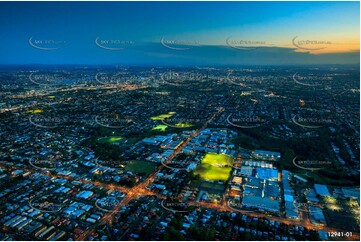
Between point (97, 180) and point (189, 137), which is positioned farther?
point (189, 137)

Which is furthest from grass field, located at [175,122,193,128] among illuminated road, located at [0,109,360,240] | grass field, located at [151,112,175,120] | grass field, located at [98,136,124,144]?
illuminated road, located at [0,109,360,240]

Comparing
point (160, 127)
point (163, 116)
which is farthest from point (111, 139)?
point (163, 116)

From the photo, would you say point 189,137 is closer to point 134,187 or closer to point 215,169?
point 215,169

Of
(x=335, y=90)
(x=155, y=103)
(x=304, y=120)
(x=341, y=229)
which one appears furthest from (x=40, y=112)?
(x=335, y=90)

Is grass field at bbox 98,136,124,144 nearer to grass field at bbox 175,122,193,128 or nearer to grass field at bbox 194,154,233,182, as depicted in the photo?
grass field at bbox 175,122,193,128

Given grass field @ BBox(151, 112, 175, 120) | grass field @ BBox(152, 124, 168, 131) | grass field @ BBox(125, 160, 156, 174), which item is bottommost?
grass field @ BBox(151, 112, 175, 120)

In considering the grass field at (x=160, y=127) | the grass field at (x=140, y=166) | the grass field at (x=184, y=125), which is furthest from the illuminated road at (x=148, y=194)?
the grass field at (x=184, y=125)
